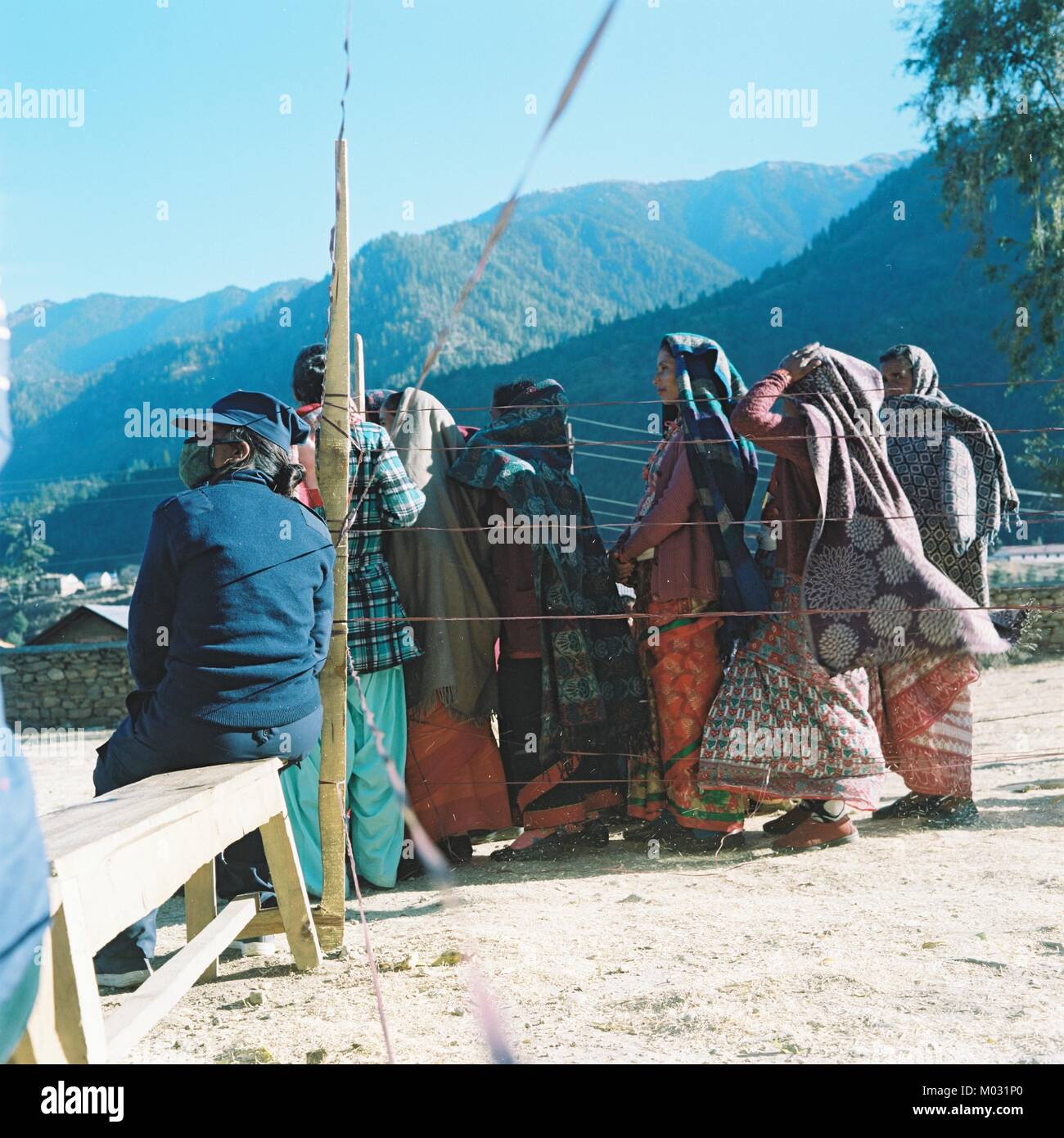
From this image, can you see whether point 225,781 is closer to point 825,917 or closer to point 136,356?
point 825,917

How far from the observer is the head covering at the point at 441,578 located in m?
4.36

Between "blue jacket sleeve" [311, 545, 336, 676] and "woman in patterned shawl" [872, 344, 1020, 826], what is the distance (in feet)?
7.82

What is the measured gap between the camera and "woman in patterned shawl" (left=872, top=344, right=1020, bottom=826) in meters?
4.58

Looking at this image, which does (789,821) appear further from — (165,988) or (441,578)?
(165,988)

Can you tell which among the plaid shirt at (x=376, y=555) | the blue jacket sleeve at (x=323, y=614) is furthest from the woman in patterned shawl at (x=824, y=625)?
the blue jacket sleeve at (x=323, y=614)

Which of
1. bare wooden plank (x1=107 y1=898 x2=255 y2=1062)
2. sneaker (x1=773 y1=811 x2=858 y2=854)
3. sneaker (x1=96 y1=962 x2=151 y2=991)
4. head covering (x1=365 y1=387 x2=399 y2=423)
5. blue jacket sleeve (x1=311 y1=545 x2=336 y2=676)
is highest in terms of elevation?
head covering (x1=365 y1=387 x2=399 y2=423)

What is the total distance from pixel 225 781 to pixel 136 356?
6939 inches

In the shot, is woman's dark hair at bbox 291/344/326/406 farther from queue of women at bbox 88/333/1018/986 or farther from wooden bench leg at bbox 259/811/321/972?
wooden bench leg at bbox 259/811/321/972

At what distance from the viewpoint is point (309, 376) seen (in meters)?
4.34

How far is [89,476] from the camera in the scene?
11219cm

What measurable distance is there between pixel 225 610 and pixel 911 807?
3.08 m

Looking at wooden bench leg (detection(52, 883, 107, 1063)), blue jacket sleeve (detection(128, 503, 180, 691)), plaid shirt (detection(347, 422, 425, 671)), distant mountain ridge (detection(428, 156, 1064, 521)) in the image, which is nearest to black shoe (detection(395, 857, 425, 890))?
plaid shirt (detection(347, 422, 425, 671))

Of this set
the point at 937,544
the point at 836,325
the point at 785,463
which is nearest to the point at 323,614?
the point at 785,463
